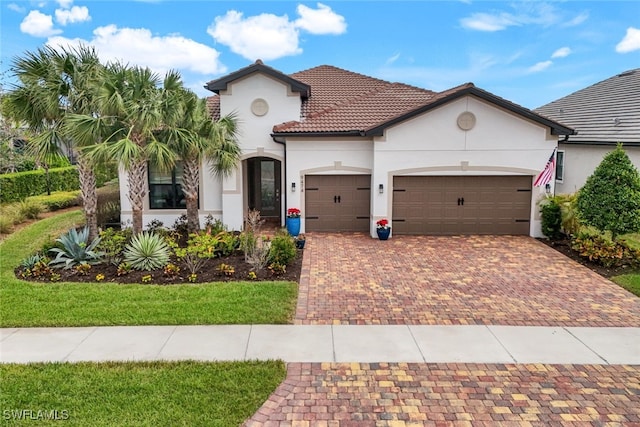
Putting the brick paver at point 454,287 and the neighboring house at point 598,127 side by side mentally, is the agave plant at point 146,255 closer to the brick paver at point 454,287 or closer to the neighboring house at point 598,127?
the brick paver at point 454,287

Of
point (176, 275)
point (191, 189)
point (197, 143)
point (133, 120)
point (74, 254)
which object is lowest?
point (176, 275)

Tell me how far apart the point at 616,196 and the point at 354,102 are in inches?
364

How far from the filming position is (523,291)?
31.9ft

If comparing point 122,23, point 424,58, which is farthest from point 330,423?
point 424,58

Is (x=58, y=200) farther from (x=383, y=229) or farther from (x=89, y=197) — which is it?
(x=383, y=229)

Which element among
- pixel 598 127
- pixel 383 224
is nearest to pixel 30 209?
pixel 383 224

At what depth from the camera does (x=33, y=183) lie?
68.9ft

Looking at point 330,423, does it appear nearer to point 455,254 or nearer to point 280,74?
point 455,254

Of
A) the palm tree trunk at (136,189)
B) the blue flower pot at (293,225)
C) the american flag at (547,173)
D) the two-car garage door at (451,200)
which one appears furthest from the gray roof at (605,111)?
the palm tree trunk at (136,189)

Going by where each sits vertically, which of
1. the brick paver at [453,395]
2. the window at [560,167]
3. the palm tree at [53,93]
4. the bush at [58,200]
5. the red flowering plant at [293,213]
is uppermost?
the palm tree at [53,93]

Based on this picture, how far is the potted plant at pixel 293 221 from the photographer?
15.5 meters

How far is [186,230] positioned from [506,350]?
36.2 feet

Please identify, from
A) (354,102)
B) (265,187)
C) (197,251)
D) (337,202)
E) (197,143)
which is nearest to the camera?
(197,251)

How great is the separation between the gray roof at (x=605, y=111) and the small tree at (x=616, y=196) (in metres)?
3.22
